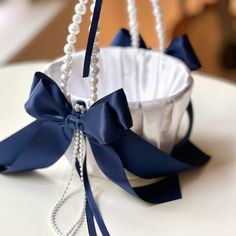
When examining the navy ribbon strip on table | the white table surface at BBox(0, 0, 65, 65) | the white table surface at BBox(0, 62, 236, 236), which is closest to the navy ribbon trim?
the navy ribbon strip on table

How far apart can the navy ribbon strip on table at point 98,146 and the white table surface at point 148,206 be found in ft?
0.04

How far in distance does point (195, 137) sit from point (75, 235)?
0.70 ft

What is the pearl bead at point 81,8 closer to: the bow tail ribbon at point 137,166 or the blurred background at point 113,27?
the bow tail ribbon at point 137,166

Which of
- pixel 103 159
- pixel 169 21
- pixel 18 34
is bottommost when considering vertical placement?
pixel 169 21

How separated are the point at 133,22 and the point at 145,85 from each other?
0.08m

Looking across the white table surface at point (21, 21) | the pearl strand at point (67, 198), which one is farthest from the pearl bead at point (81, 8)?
the white table surface at point (21, 21)

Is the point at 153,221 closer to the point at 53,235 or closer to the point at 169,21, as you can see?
the point at 53,235

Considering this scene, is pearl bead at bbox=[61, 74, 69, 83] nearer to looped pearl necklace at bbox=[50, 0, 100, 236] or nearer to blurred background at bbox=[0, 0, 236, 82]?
looped pearl necklace at bbox=[50, 0, 100, 236]

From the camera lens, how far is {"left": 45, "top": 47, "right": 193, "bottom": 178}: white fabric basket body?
1.72 ft

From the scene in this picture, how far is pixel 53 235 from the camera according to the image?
48 centimetres

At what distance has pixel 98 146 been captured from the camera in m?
0.52

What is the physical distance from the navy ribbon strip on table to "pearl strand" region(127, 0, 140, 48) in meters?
0.15

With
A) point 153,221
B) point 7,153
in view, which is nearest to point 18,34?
point 7,153

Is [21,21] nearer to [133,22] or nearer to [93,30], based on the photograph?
[133,22]
